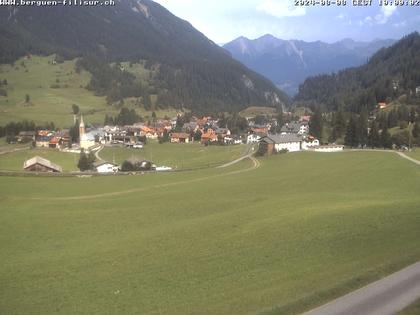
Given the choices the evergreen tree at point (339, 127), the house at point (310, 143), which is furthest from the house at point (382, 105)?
the house at point (310, 143)

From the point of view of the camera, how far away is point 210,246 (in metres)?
29.6

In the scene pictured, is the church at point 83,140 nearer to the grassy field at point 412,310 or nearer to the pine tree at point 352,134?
the pine tree at point 352,134

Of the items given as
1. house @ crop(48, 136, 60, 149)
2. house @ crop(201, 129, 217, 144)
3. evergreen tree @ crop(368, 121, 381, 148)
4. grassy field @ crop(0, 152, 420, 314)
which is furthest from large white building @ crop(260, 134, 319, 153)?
house @ crop(48, 136, 60, 149)

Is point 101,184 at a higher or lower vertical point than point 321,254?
lower

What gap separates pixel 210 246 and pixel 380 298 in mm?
12476

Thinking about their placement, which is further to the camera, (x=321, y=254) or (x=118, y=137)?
(x=118, y=137)

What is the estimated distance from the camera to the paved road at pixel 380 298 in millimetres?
17891

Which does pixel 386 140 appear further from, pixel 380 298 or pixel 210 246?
pixel 380 298

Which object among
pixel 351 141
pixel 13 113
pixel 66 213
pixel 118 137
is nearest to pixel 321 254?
pixel 66 213

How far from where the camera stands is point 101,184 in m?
74.4

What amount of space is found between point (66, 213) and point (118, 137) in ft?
381

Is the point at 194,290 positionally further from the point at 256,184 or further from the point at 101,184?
the point at 101,184

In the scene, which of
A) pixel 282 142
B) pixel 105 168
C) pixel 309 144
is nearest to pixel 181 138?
pixel 309 144

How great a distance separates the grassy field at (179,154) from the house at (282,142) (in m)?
7.49
